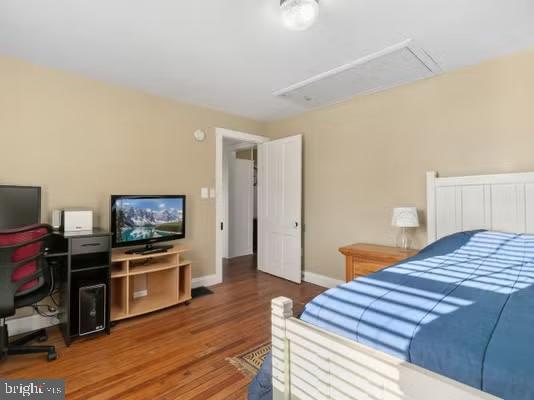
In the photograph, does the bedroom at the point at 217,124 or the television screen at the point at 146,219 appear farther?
the television screen at the point at 146,219

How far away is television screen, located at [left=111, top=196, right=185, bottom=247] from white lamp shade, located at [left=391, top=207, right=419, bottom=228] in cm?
238

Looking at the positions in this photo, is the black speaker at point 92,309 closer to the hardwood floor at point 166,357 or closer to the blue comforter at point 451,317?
the hardwood floor at point 166,357

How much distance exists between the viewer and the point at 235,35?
6.88 feet

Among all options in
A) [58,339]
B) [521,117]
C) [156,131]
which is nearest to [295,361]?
[58,339]

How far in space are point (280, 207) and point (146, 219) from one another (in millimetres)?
1906

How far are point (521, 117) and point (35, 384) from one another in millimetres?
4148

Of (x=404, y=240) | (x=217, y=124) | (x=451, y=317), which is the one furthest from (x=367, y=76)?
(x=451, y=317)

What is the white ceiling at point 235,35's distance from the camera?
1789mm

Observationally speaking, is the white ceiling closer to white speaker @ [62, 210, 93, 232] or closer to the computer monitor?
the computer monitor

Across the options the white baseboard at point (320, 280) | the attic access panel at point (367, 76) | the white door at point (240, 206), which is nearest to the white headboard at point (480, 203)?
the attic access panel at point (367, 76)

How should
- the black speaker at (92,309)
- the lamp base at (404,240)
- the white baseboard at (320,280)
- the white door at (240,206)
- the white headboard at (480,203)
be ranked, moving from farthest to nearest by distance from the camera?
the white door at (240,206)
the white baseboard at (320,280)
the lamp base at (404,240)
the black speaker at (92,309)
the white headboard at (480,203)

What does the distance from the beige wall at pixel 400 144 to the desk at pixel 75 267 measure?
2553 mm

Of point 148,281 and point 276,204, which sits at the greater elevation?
point 276,204

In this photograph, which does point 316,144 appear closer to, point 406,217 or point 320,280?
point 406,217
